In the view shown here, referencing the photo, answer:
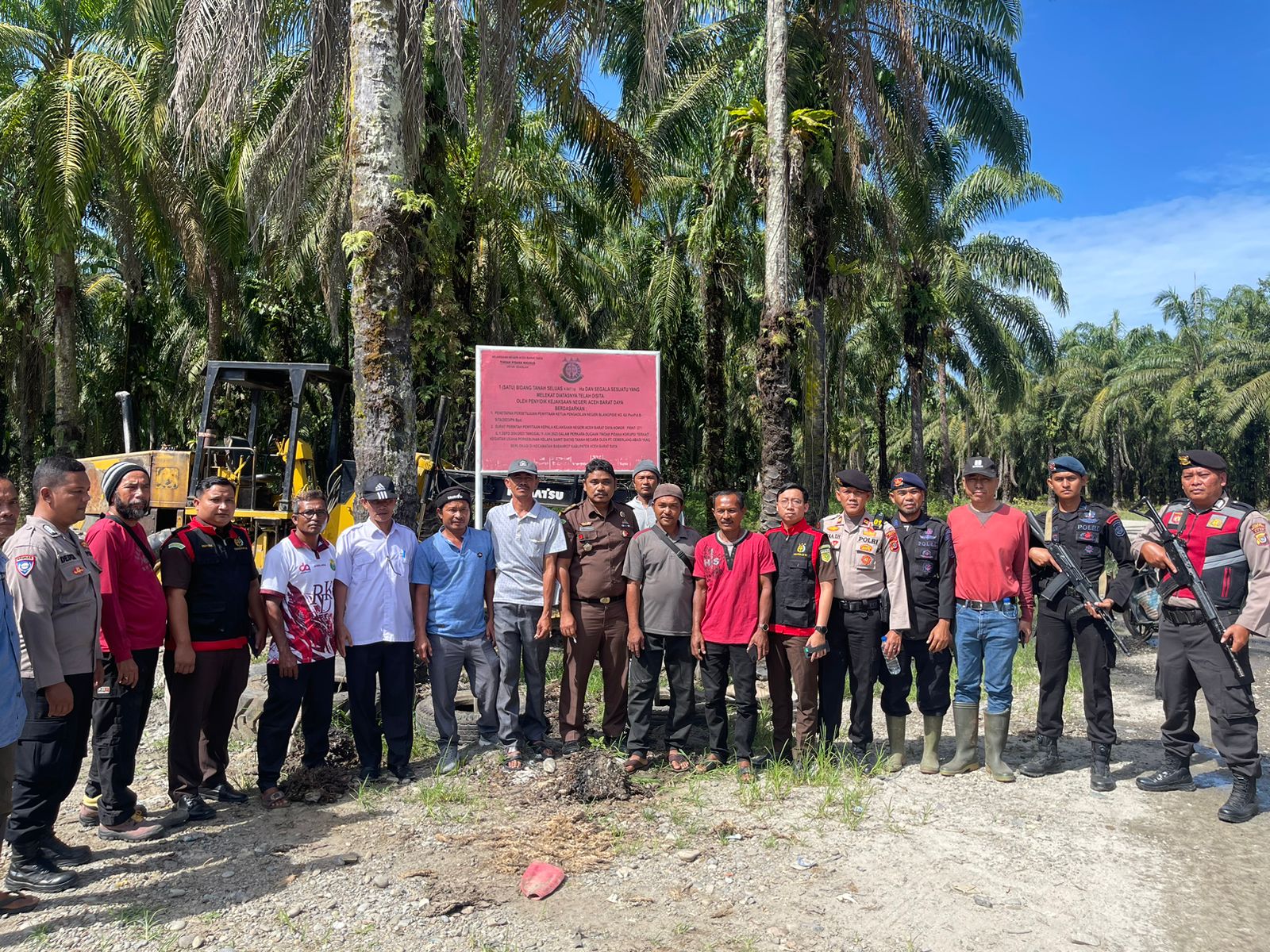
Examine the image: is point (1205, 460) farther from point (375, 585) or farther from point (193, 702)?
point (193, 702)

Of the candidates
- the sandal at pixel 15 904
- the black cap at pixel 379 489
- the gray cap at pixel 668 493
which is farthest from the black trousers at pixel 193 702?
the gray cap at pixel 668 493

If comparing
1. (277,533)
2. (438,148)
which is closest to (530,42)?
(438,148)

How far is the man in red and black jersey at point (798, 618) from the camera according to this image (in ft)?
18.1

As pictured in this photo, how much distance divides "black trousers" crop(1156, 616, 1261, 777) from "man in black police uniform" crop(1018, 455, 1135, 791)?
0.31m

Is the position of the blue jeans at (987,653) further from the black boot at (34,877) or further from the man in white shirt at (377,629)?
the black boot at (34,877)

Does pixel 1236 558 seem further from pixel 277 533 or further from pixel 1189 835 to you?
pixel 277 533

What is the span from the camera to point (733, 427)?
35.0 metres

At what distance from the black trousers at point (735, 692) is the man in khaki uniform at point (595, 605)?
0.56m

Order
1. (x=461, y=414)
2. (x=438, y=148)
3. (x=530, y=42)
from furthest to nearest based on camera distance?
1. (x=461, y=414)
2. (x=438, y=148)
3. (x=530, y=42)

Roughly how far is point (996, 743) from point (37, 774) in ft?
17.2

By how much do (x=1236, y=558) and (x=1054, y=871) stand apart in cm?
225

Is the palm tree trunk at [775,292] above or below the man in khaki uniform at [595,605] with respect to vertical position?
above

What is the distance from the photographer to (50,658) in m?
3.97

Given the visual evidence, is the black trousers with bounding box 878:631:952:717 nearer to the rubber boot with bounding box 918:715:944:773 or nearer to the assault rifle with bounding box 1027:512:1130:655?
the rubber boot with bounding box 918:715:944:773
